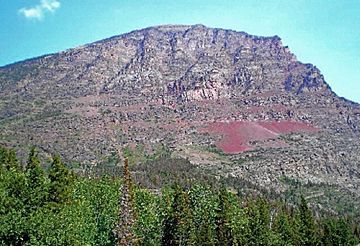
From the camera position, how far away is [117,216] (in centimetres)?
6762

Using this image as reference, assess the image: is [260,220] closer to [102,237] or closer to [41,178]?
[102,237]

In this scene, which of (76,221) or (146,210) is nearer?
(76,221)

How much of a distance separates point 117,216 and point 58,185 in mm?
11936

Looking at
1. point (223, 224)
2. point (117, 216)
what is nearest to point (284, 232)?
point (223, 224)

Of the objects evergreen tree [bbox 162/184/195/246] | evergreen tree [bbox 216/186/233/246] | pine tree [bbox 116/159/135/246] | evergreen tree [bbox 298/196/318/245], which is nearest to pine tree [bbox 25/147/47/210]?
pine tree [bbox 116/159/135/246]

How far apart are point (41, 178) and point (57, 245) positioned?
8.85 meters

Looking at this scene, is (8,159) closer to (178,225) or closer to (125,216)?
Result: (125,216)

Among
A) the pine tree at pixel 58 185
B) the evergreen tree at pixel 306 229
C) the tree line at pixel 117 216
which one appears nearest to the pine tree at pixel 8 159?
the tree line at pixel 117 216

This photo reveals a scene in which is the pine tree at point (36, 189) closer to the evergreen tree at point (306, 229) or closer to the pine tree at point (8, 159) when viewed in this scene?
the pine tree at point (8, 159)

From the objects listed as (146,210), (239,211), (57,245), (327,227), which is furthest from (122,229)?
(327,227)

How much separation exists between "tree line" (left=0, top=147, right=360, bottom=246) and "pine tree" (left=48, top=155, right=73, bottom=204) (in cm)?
11

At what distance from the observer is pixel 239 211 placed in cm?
8944

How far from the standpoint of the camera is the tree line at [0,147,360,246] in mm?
46559

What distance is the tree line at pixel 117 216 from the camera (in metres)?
46.6
